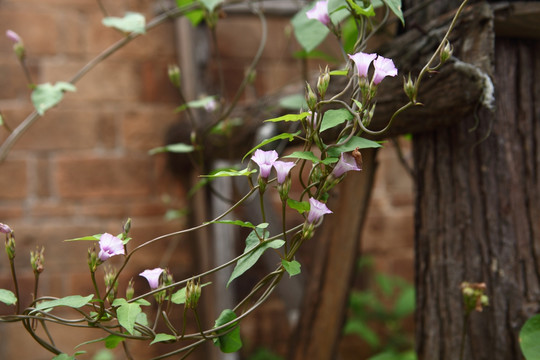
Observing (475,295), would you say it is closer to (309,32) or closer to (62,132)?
(309,32)

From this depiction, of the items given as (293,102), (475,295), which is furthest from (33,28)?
(475,295)

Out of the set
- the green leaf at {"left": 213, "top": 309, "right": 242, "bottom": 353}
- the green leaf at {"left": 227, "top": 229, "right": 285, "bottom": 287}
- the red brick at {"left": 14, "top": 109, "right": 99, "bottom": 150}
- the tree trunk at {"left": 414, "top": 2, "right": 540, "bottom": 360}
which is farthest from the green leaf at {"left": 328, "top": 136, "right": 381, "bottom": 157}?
the red brick at {"left": 14, "top": 109, "right": 99, "bottom": 150}

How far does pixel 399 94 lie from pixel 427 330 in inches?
18.1

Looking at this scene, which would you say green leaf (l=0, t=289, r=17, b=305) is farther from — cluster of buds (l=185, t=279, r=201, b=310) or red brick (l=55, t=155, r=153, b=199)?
red brick (l=55, t=155, r=153, b=199)

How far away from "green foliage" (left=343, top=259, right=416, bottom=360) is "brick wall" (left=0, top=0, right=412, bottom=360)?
0.38 metres

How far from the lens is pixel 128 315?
669 millimetres

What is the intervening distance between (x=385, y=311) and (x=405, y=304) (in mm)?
121

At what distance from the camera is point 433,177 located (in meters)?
1.07

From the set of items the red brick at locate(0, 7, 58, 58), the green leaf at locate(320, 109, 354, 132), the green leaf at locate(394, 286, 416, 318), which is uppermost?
the red brick at locate(0, 7, 58, 58)

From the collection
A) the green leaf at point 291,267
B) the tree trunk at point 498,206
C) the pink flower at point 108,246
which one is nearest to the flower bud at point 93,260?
the pink flower at point 108,246

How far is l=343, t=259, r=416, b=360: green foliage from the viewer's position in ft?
6.96

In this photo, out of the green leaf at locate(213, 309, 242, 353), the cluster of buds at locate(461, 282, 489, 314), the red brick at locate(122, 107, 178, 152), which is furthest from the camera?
the red brick at locate(122, 107, 178, 152)

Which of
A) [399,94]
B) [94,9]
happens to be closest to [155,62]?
[94,9]

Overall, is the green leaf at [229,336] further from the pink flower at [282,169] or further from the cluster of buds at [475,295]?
the cluster of buds at [475,295]
